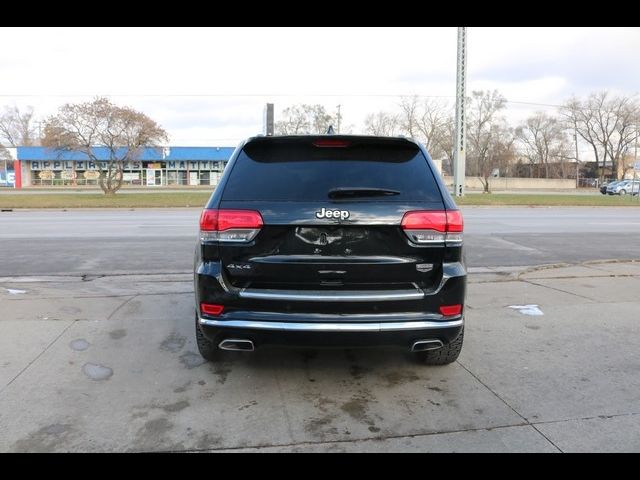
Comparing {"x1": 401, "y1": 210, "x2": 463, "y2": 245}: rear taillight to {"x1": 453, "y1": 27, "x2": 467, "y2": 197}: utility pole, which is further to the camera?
{"x1": 453, "y1": 27, "x2": 467, "y2": 197}: utility pole

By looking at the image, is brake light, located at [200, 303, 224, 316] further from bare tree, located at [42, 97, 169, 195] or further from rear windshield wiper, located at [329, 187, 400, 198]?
bare tree, located at [42, 97, 169, 195]

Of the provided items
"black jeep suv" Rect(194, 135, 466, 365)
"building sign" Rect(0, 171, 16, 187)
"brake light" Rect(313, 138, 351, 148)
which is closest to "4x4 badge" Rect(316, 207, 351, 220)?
"black jeep suv" Rect(194, 135, 466, 365)

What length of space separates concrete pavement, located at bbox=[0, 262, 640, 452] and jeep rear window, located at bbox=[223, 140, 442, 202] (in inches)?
55.8

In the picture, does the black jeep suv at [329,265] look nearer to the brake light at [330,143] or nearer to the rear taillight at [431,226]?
the rear taillight at [431,226]

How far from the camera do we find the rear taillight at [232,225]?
135 inches

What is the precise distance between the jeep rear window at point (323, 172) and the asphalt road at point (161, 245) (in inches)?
207

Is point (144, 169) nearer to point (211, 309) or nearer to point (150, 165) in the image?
point (150, 165)

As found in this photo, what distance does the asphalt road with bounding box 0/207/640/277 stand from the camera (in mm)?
9227

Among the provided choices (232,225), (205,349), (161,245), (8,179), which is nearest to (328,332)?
Answer: (232,225)

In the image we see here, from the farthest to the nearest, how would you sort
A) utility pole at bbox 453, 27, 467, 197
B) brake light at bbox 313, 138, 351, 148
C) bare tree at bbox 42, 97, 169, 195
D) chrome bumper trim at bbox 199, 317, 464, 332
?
bare tree at bbox 42, 97, 169, 195 → utility pole at bbox 453, 27, 467, 197 → brake light at bbox 313, 138, 351, 148 → chrome bumper trim at bbox 199, 317, 464, 332

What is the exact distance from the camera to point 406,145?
3816 millimetres

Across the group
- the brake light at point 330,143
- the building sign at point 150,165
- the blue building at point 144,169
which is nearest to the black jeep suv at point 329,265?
the brake light at point 330,143

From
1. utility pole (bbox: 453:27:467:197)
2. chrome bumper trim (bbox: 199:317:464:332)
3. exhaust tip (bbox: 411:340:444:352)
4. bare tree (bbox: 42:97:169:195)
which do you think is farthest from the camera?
bare tree (bbox: 42:97:169:195)

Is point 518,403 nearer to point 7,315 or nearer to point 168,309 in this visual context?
point 168,309
